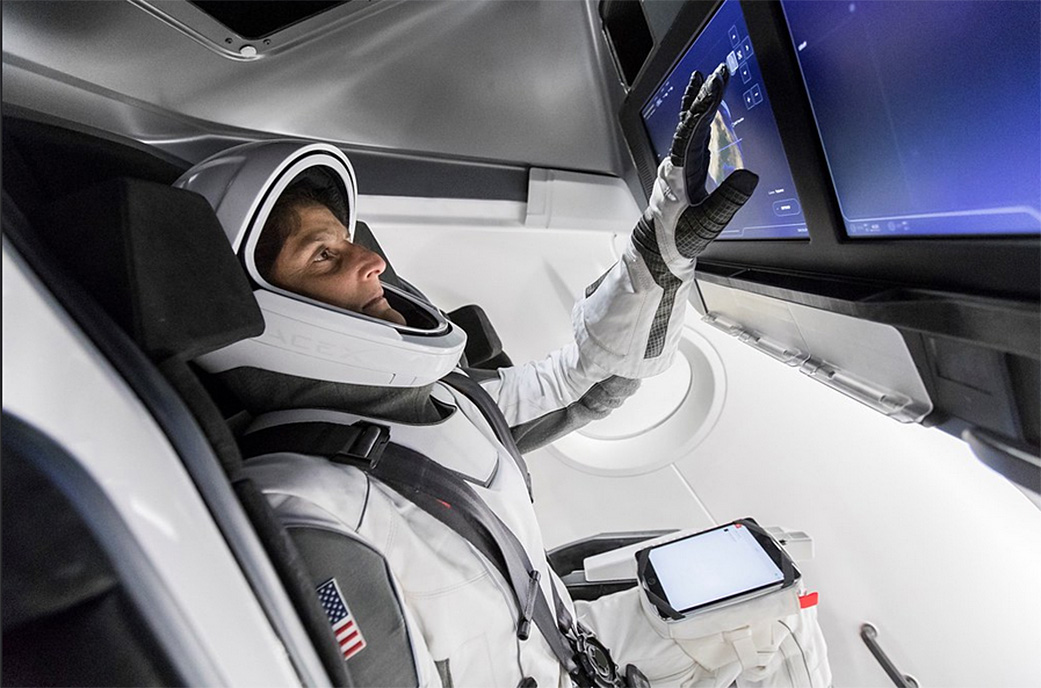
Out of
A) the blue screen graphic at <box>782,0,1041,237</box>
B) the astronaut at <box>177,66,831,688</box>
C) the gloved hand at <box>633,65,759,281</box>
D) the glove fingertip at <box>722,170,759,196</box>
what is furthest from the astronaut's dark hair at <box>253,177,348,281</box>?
the blue screen graphic at <box>782,0,1041,237</box>

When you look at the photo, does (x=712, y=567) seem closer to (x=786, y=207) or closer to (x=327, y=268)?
(x=786, y=207)

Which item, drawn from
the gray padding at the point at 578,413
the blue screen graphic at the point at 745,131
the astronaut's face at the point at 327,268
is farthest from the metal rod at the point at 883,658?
the astronaut's face at the point at 327,268

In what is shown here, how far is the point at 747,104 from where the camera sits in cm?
103

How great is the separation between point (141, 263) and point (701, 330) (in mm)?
2077

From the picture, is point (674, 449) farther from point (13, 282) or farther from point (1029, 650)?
point (13, 282)

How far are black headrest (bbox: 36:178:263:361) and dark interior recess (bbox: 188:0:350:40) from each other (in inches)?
52.0

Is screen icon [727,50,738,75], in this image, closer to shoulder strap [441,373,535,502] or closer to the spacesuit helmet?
the spacesuit helmet

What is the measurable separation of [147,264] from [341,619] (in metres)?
0.55

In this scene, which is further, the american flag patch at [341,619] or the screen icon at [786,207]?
the screen icon at [786,207]

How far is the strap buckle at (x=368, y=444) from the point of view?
938mm

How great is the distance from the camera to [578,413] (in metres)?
1.62

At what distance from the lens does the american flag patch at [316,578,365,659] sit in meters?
0.81

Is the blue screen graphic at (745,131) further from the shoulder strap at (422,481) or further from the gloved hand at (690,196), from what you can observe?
the shoulder strap at (422,481)

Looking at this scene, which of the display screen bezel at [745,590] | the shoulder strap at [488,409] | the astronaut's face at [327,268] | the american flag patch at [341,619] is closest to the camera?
the american flag patch at [341,619]
